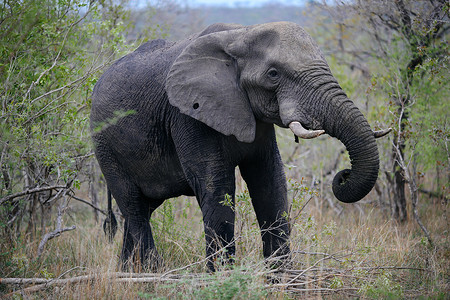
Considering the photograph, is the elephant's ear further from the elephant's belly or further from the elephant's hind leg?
the elephant's hind leg

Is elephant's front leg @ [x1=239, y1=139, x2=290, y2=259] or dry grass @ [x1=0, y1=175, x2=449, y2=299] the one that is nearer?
dry grass @ [x1=0, y1=175, x2=449, y2=299]

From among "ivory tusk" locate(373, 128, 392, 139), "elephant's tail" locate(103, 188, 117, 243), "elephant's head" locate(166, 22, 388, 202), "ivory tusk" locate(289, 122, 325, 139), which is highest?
"elephant's head" locate(166, 22, 388, 202)

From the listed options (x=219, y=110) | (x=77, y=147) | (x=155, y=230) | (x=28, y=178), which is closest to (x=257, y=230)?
(x=219, y=110)

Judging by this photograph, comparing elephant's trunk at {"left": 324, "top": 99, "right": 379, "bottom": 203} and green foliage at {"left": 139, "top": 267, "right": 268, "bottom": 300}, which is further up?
elephant's trunk at {"left": 324, "top": 99, "right": 379, "bottom": 203}

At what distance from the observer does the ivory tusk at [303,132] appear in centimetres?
433

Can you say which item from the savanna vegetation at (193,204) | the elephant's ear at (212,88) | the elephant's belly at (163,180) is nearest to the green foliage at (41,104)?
the savanna vegetation at (193,204)

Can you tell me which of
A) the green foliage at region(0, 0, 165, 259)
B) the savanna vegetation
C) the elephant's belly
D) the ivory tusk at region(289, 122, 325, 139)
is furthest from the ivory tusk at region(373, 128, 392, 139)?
the green foliage at region(0, 0, 165, 259)

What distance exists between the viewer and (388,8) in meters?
7.92

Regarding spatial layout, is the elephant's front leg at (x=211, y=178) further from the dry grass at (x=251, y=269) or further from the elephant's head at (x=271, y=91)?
the elephant's head at (x=271, y=91)

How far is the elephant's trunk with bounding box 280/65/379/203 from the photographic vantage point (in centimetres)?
442

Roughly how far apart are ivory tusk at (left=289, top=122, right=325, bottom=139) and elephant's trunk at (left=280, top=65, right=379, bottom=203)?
0.04m

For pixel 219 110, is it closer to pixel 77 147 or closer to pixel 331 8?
pixel 77 147

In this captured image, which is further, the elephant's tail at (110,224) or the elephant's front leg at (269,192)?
the elephant's tail at (110,224)

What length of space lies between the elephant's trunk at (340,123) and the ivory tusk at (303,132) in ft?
0.13
